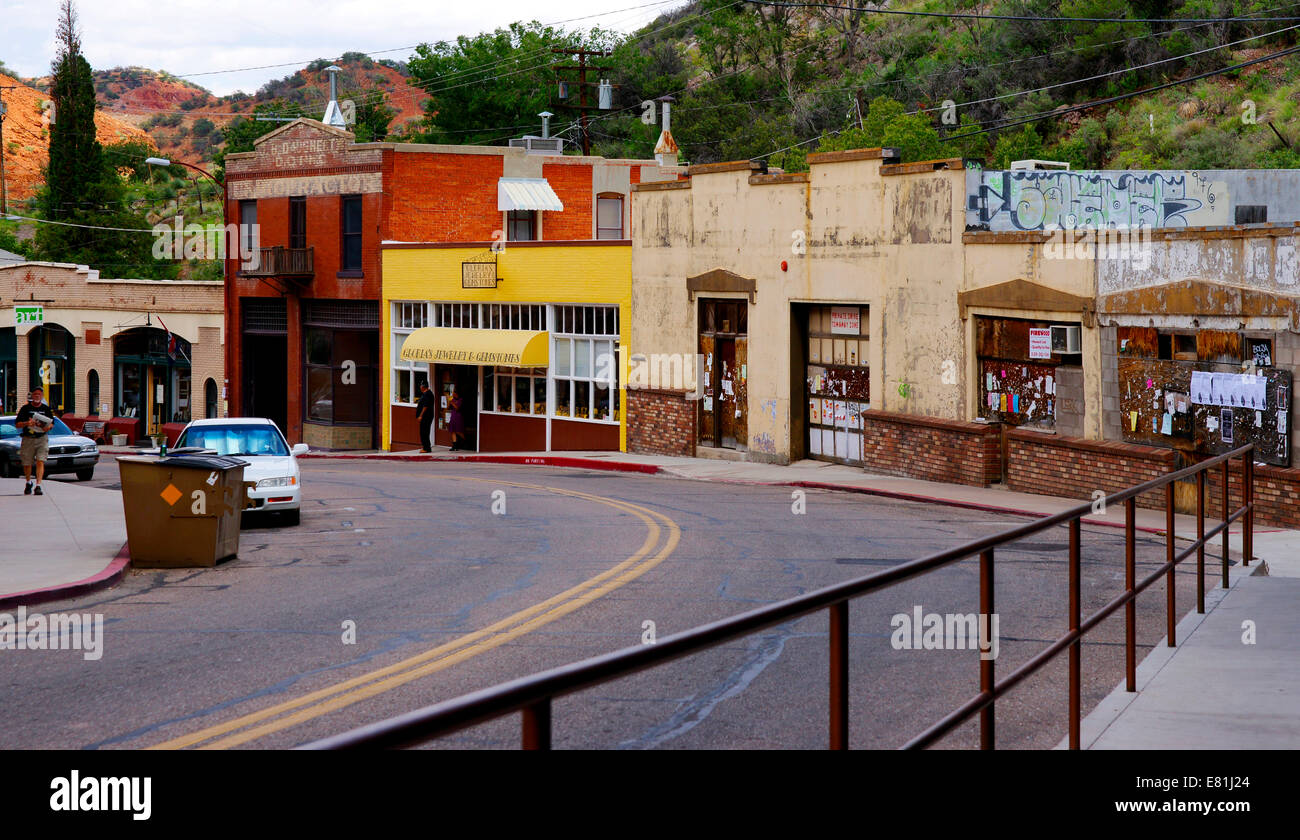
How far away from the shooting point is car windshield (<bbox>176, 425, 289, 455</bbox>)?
21125 mm

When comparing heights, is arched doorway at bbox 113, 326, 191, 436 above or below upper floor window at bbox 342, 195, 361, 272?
below

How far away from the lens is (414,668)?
9.91 meters

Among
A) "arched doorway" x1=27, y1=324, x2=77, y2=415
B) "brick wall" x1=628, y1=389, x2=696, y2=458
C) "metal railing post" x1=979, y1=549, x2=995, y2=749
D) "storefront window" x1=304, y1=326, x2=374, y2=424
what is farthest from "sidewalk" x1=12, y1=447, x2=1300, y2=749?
"arched doorway" x1=27, y1=324, x2=77, y2=415

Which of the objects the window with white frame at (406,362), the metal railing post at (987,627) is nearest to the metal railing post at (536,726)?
the metal railing post at (987,627)

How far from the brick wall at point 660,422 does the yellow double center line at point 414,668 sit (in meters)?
16.3

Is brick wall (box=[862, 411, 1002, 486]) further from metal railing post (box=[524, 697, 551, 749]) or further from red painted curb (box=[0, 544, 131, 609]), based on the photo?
→ metal railing post (box=[524, 697, 551, 749])

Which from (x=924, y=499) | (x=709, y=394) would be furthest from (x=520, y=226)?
(x=924, y=499)

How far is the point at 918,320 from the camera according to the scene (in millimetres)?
26047

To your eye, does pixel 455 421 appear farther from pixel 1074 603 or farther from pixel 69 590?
pixel 1074 603

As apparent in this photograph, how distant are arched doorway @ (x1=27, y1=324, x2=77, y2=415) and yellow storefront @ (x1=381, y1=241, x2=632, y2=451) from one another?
19.8 m

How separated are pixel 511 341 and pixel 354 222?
10831mm

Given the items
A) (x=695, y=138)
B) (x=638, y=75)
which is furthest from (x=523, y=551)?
(x=638, y=75)

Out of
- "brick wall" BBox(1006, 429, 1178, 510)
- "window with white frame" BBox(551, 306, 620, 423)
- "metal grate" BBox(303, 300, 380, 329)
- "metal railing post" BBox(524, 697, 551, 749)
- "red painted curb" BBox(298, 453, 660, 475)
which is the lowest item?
"red painted curb" BBox(298, 453, 660, 475)
